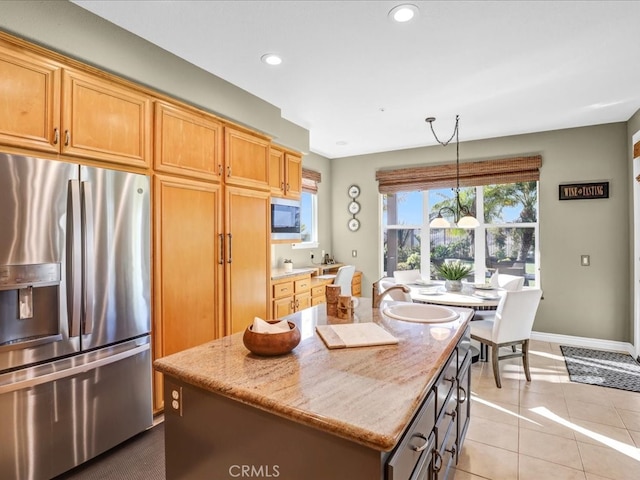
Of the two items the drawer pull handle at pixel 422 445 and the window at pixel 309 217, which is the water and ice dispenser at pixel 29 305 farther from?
the window at pixel 309 217

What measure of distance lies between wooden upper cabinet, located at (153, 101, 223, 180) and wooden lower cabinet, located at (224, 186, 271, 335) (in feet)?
0.94

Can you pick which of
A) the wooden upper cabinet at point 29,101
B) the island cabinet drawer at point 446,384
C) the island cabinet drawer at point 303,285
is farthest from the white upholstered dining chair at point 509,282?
the wooden upper cabinet at point 29,101

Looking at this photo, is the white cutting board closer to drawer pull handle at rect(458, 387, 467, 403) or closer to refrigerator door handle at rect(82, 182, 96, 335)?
drawer pull handle at rect(458, 387, 467, 403)

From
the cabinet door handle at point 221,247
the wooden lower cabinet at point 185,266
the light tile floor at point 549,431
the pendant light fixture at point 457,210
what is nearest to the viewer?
the light tile floor at point 549,431

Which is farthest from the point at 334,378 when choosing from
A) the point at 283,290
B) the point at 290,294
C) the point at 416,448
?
the point at 290,294

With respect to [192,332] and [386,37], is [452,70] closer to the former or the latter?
[386,37]

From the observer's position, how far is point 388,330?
1655 millimetres

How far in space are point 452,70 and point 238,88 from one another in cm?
183

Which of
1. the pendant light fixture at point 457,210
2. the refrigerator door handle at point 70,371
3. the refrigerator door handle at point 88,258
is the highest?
the pendant light fixture at point 457,210

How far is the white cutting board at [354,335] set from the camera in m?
1.43

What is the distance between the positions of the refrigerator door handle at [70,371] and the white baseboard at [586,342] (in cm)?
455

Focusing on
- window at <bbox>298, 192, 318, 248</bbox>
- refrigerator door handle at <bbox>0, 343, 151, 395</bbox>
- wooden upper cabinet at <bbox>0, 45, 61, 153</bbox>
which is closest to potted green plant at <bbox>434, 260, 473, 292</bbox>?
window at <bbox>298, 192, 318, 248</bbox>

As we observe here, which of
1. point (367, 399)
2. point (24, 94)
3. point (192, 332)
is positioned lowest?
point (192, 332)

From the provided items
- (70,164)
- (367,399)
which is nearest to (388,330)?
(367,399)
